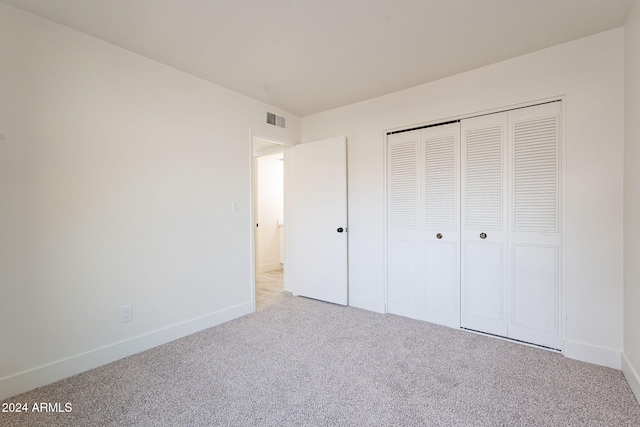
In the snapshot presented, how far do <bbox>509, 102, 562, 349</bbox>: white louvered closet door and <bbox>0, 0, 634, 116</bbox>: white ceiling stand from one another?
0.64 metres

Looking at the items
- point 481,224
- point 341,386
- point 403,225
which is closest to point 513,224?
point 481,224

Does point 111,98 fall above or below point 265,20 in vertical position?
below

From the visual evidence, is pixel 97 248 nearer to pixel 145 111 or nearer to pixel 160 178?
pixel 160 178

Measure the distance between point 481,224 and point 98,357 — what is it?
11.4ft

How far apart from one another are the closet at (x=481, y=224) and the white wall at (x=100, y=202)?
198cm

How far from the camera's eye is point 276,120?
147 inches

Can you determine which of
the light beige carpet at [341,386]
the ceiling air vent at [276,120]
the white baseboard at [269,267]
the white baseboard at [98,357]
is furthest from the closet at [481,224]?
the white baseboard at [269,267]

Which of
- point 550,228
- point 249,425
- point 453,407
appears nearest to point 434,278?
point 550,228

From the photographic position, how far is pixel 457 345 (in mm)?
→ 2541

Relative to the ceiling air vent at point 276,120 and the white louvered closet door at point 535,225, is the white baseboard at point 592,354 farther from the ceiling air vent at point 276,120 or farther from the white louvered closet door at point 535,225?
the ceiling air vent at point 276,120

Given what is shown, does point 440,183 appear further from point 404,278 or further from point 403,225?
point 404,278

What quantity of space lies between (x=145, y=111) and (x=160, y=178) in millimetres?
588

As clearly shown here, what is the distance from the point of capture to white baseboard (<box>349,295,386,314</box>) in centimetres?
339

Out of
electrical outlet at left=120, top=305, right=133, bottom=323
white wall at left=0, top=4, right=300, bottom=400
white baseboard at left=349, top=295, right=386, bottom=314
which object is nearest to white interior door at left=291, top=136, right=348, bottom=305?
white baseboard at left=349, top=295, right=386, bottom=314
